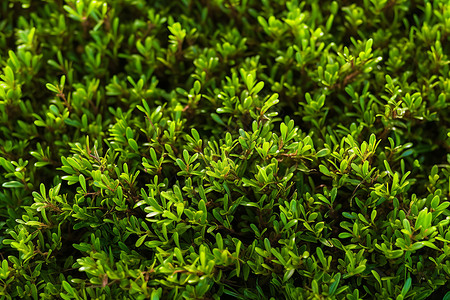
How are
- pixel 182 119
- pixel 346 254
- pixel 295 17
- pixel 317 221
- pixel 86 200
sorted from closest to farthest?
1. pixel 346 254
2. pixel 317 221
3. pixel 86 200
4. pixel 182 119
5. pixel 295 17

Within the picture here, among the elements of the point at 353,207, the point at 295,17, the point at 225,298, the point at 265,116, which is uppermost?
A: the point at 295,17

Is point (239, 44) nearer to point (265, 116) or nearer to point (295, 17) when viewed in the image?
point (295, 17)


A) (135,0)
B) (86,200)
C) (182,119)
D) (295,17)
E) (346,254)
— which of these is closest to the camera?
(346,254)

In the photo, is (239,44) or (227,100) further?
(239,44)

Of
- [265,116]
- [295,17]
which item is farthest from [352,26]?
[265,116]

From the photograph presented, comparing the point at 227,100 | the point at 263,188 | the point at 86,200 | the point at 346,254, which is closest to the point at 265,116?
the point at 227,100

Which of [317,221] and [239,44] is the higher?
[239,44]

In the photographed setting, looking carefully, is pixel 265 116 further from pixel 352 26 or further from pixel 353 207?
pixel 352 26
